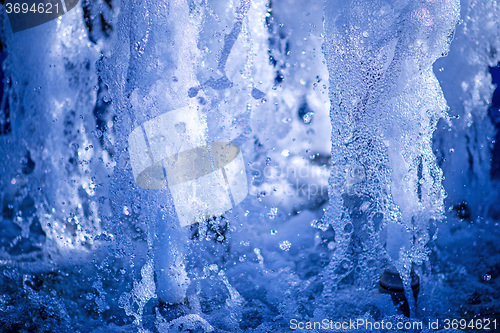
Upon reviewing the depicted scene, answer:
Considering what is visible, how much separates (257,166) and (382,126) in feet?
0.87

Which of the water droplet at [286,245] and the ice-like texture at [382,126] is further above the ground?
the ice-like texture at [382,126]

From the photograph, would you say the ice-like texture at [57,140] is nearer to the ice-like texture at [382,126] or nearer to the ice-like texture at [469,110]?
the ice-like texture at [382,126]

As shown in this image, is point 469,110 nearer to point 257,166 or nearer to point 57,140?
point 257,166

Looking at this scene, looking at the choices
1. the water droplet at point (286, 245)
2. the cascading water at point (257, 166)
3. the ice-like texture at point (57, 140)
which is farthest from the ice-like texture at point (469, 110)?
the ice-like texture at point (57, 140)

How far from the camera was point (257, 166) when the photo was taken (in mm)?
754

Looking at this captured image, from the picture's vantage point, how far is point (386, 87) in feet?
2.38

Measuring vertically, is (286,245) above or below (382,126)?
below

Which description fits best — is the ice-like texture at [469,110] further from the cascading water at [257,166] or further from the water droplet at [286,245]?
the water droplet at [286,245]

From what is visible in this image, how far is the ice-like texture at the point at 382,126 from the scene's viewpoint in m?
0.71

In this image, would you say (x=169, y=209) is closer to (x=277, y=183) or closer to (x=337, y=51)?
(x=277, y=183)

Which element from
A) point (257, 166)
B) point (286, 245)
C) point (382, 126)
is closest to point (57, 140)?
point (257, 166)

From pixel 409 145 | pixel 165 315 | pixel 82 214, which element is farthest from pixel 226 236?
pixel 409 145

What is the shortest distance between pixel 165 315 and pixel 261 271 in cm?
22

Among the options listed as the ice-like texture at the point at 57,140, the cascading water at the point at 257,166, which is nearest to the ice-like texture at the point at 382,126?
the cascading water at the point at 257,166
